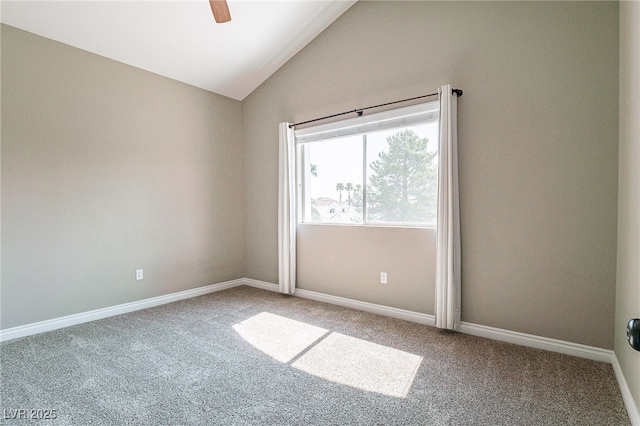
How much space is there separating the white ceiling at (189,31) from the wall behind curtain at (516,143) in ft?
2.28

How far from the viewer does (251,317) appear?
10.7 feet

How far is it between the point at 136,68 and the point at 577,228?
4505mm

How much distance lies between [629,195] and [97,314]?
4512 millimetres

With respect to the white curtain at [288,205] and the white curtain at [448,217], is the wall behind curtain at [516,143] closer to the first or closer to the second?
the white curtain at [448,217]

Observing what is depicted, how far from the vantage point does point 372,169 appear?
3465mm

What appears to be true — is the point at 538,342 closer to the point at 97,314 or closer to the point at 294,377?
the point at 294,377

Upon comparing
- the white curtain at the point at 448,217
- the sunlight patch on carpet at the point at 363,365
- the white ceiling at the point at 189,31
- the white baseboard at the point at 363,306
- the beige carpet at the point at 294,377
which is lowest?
the sunlight patch on carpet at the point at 363,365

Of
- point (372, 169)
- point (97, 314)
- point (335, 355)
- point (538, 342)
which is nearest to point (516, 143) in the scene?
point (372, 169)

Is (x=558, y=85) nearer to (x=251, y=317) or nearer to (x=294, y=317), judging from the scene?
(x=294, y=317)

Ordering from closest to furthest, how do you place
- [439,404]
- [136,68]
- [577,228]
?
[439,404] < [577,228] < [136,68]

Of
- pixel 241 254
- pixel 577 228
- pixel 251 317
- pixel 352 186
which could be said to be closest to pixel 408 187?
pixel 352 186

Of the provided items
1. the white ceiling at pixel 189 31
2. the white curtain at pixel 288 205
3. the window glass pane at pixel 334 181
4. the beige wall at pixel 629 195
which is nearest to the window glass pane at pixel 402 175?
the window glass pane at pixel 334 181

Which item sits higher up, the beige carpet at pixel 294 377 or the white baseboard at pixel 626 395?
the white baseboard at pixel 626 395

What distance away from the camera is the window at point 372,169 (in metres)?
3.11
